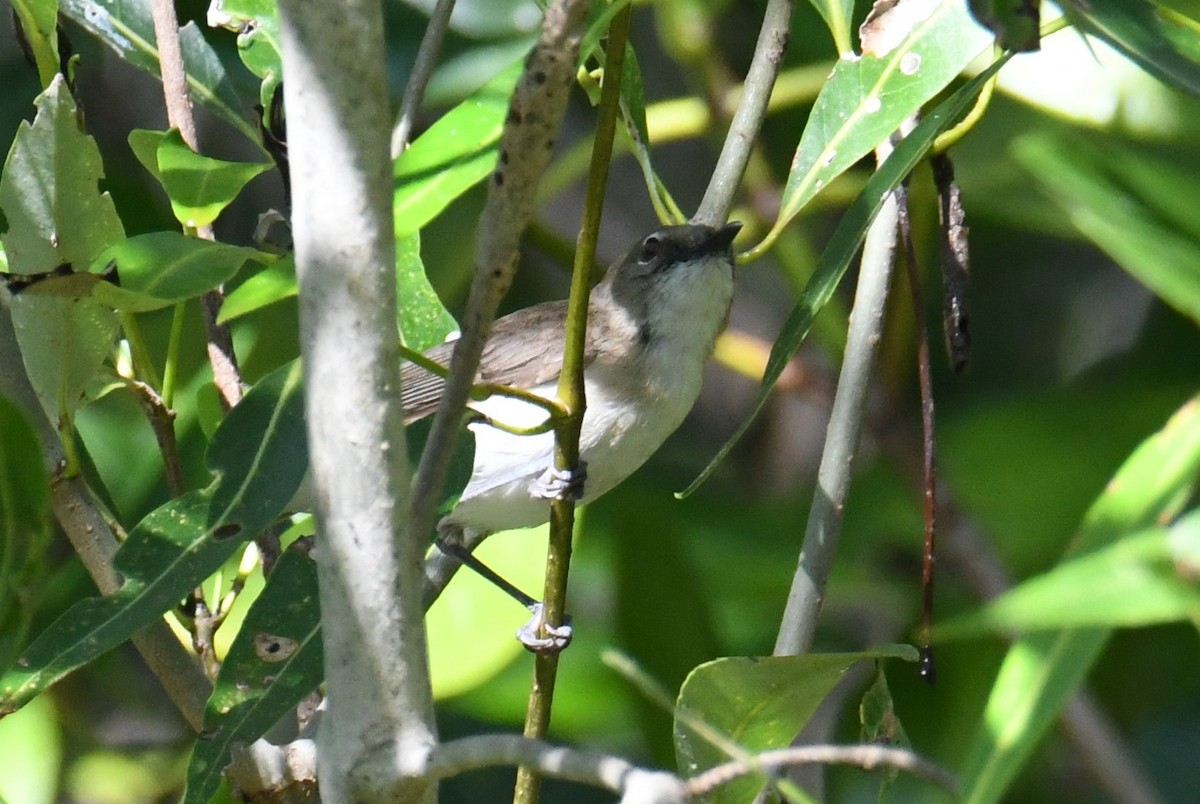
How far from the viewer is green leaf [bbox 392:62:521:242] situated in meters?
1.11

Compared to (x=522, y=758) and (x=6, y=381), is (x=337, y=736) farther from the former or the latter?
(x=6, y=381)

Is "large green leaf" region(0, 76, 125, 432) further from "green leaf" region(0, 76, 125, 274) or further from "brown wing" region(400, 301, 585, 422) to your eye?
"brown wing" region(400, 301, 585, 422)

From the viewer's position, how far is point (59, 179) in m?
1.40

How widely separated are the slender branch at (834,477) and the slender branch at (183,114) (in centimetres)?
67

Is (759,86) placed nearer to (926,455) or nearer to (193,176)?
(926,455)

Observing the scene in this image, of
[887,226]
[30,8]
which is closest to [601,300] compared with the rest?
[887,226]

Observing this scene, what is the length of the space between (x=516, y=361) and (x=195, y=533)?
1.40m

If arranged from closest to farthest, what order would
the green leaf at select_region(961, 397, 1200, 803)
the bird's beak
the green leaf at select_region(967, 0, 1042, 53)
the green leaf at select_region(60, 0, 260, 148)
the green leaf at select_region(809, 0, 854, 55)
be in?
the green leaf at select_region(961, 397, 1200, 803)
the green leaf at select_region(967, 0, 1042, 53)
the green leaf at select_region(809, 0, 854, 55)
the green leaf at select_region(60, 0, 260, 148)
the bird's beak

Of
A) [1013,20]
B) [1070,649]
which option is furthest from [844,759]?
[1013,20]

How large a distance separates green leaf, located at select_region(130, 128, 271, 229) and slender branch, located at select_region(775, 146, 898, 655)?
644 millimetres

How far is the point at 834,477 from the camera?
1.58 m

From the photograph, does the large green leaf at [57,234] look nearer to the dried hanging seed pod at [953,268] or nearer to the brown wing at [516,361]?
the dried hanging seed pod at [953,268]

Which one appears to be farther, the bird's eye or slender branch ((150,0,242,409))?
the bird's eye

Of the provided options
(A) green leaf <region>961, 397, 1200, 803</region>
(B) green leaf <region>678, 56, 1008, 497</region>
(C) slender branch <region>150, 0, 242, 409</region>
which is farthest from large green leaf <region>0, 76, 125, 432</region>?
(A) green leaf <region>961, 397, 1200, 803</region>
